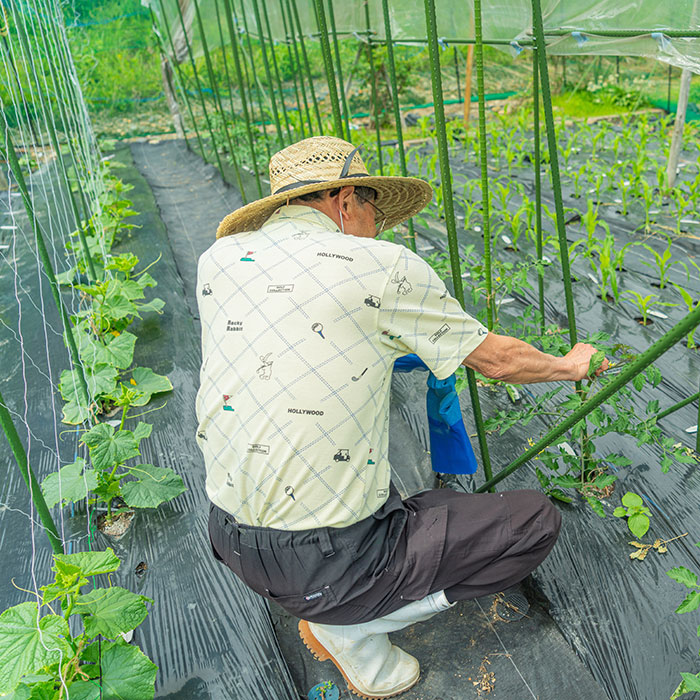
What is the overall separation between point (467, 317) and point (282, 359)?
1.21 ft

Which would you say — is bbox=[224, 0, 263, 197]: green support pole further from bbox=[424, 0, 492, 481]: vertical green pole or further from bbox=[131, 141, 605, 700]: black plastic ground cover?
bbox=[131, 141, 605, 700]: black plastic ground cover

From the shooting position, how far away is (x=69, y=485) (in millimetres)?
1735

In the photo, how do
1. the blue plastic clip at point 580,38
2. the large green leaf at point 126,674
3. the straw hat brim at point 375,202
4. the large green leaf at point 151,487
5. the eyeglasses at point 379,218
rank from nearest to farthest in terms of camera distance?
the large green leaf at point 126,674, the straw hat brim at point 375,202, the eyeglasses at point 379,218, the large green leaf at point 151,487, the blue plastic clip at point 580,38

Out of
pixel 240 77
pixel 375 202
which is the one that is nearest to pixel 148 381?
pixel 375 202

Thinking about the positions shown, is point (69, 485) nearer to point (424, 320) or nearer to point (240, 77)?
point (424, 320)

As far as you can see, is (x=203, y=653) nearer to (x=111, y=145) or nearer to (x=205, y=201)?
(x=205, y=201)

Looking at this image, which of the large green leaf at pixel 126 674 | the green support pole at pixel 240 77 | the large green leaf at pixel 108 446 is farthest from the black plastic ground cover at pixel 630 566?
the green support pole at pixel 240 77

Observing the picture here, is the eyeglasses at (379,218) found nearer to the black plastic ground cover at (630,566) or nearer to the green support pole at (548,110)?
the green support pole at (548,110)

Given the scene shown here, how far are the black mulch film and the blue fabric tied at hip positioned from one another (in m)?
0.29

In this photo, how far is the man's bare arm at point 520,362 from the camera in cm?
125

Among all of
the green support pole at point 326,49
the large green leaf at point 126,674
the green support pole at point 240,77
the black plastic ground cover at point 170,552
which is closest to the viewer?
the large green leaf at point 126,674

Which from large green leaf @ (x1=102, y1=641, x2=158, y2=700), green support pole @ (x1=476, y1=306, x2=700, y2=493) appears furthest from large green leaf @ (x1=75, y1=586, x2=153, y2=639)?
green support pole @ (x1=476, y1=306, x2=700, y2=493)

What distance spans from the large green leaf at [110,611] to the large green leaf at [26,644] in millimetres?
110

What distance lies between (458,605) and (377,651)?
28 centimetres
